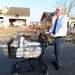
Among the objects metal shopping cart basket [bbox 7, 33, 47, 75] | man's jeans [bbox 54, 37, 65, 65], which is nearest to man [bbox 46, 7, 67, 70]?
man's jeans [bbox 54, 37, 65, 65]

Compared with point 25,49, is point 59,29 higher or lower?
higher

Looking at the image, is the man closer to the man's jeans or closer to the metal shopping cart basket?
the man's jeans

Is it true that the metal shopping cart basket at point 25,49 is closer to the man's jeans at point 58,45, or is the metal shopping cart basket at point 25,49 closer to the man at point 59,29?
the man at point 59,29

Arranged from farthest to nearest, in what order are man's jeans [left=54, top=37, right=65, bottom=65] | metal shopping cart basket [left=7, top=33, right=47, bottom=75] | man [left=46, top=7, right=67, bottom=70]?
man's jeans [left=54, top=37, right=65, bottom=65] < man [left=46, top=7, right=67, bottom=70] < metal shopping cart basket [left=7, top=33, right=47, bottom=75]

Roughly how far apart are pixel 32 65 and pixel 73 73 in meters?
1.39

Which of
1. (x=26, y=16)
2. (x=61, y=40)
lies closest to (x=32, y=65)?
(x=61, y=40)

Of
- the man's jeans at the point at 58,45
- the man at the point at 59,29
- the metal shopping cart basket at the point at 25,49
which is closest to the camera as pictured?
the metal shopping cart basket at the point at 25,49

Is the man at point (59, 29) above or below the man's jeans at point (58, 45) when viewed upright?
above

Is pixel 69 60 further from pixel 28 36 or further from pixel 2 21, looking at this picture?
pixel 2 21

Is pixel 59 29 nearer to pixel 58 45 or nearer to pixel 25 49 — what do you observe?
pixel 58 45

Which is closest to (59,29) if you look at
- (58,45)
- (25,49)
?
(58,45)

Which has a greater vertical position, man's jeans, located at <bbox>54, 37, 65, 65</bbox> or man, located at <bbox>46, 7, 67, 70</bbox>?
man, located at <bbox>46, 7, 67, 70</bbox>

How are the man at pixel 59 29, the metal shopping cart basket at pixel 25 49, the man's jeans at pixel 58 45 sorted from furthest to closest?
the man's jeans at pixel 58 45, the man at pixel 59 29, the metal shopping cart basket at pixel 25 49

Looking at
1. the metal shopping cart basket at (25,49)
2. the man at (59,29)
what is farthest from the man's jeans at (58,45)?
the metal shopping cart basket at (25,49)
